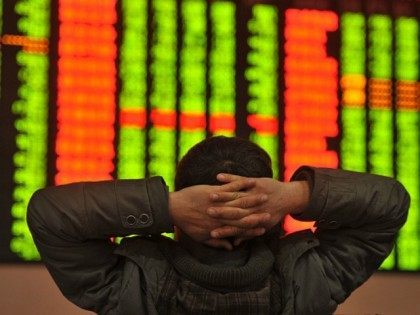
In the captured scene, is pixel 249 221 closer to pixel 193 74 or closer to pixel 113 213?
pixel 113 213

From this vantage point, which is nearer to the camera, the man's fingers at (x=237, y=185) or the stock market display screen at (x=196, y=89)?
the man's fingers at (x=237, y=185)

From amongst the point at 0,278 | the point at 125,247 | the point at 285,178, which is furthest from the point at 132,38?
the point at 125,247

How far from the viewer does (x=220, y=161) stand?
0.76m

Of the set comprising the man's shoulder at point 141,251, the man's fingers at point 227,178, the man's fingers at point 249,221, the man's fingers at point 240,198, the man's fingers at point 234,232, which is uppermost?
Result: the man's fingers at point 227,178

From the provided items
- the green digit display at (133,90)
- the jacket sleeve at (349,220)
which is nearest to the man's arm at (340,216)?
the jacket sleeve at (349,220)

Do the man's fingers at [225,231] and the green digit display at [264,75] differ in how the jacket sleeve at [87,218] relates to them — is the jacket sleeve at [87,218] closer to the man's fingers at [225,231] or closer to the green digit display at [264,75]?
the man's fingers at [225,231]

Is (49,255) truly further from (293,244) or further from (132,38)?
(132,38)

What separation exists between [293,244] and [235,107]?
88 cm

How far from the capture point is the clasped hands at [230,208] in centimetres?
73

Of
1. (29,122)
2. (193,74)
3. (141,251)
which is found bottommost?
(141,251)

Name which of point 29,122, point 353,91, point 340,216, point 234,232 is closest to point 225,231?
point 234,232

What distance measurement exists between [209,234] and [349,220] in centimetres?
15

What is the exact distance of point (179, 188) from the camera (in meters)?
0.78

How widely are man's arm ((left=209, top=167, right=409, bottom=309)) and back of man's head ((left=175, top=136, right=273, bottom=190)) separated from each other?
0.02 metres
